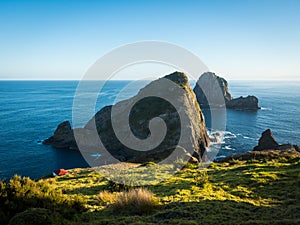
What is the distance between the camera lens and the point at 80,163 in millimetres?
64500

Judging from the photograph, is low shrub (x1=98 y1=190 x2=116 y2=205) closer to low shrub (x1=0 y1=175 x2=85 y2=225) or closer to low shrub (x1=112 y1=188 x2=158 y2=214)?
low shrub (x1=0 y1=175 x2=85 y2=225)

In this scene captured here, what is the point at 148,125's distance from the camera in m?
71.8

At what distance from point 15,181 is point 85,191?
5189mm

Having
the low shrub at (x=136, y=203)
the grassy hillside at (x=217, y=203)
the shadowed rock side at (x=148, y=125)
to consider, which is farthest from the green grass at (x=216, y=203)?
the shadowed rock side at (x=148, y=125)

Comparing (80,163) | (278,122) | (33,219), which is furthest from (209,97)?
(33,219)

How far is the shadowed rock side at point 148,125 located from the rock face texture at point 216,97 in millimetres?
61535

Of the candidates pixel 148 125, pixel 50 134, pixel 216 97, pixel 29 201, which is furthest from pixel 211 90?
pixel 29 201

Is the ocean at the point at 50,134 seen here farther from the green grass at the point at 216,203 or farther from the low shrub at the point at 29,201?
the green grass at the point at 216,203

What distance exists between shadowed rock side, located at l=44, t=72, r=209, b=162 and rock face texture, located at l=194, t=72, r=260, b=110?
61535 mm

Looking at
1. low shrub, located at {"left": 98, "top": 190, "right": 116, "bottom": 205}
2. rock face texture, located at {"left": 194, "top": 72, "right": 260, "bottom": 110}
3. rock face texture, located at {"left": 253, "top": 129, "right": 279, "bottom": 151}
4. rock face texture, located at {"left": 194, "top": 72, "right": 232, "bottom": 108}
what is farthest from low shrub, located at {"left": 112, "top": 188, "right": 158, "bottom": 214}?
rock face texture, located at {"left": 194, "top": 72, "right": 232, "bottom": 108}

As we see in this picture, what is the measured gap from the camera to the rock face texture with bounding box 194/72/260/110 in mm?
136000

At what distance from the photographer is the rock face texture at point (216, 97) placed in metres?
136

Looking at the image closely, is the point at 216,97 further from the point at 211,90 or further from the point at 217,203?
the point at 217,203

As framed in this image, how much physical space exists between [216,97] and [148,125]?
9599cm
